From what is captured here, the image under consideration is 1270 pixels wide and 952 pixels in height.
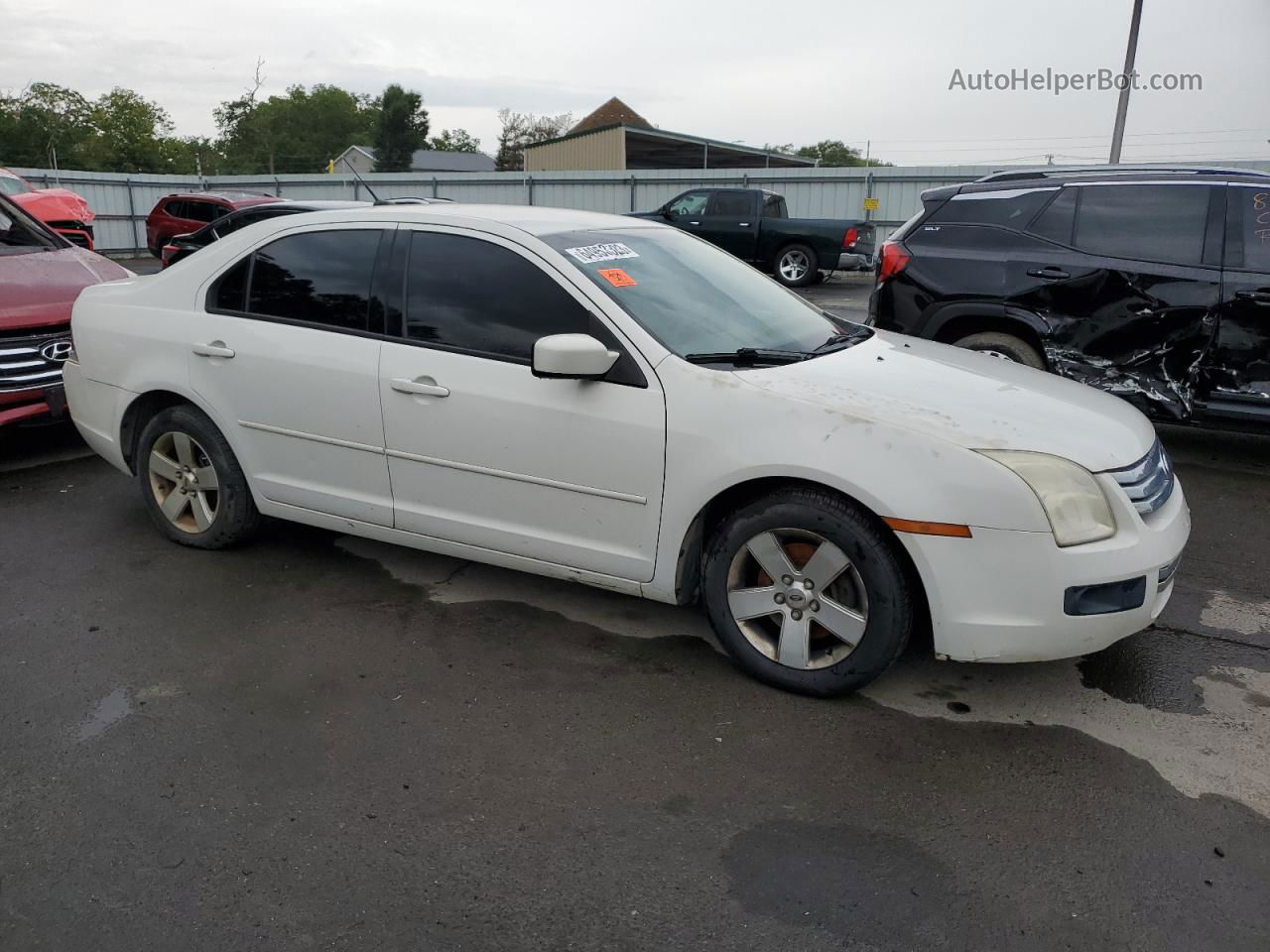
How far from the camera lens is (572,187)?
83.5 feet

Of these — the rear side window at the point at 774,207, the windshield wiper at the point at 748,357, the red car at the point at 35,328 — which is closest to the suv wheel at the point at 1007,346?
the windshield wiper at the point at 748,357

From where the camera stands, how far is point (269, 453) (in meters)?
4.30

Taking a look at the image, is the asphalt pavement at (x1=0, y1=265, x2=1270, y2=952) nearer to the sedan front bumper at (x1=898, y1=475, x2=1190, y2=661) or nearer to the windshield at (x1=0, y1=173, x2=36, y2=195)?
the sedan front bumper at (x1=898, y1=475, x2=1190, y2=661)

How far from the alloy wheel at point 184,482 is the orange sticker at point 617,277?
2081 mm

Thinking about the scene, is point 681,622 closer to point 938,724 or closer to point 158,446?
point 938,724

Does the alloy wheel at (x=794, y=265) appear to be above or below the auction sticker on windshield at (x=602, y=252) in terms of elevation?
below

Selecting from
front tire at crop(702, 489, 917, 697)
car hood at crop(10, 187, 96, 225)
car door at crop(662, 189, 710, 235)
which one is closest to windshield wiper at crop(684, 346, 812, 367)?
front tire at crop(702, 489, 917, 697)

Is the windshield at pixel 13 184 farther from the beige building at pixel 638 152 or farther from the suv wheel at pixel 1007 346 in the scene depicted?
the beige building at pixel 638 152

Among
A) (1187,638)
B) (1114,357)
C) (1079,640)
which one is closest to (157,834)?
(1079,640)

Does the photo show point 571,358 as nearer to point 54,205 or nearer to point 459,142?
point 54,205

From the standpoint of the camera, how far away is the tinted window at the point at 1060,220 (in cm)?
621

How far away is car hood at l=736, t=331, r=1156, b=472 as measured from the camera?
315 centimetres

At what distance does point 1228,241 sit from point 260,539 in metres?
5.67

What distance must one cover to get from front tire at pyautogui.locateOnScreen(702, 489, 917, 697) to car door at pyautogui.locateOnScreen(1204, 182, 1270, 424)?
12.1 feet
